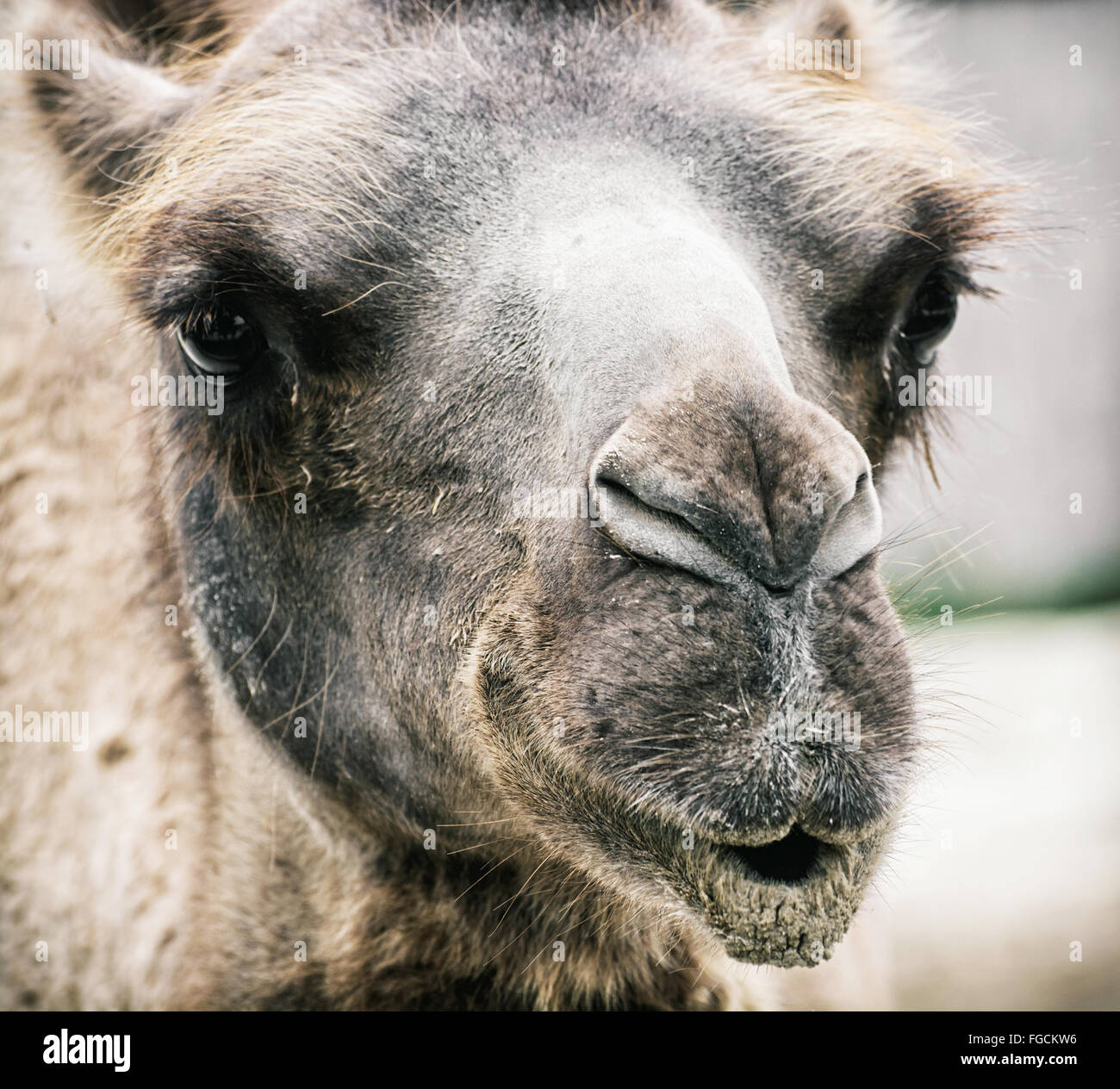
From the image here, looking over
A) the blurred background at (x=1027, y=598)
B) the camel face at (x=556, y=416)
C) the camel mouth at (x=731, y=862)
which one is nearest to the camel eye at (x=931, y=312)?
the camel face at (x=556, y=416)

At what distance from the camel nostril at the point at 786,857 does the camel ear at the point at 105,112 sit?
2.53 m

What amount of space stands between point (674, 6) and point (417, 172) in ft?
3.38

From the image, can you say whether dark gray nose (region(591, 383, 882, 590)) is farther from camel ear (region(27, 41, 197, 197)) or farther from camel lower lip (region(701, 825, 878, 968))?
camel ear (region(27, 41, 197, 197))

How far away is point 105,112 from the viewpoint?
346cm

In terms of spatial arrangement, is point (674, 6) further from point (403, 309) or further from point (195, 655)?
point (195, 655)

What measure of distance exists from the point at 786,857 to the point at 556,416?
1035 millimetres

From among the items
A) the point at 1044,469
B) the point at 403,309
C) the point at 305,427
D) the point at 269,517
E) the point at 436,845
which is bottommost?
the point at 1044,469

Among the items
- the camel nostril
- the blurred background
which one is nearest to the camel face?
the camel nostril


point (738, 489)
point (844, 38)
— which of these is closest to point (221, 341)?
point (738, 489)

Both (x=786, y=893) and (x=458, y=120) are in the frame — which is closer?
(x=786, y=893)

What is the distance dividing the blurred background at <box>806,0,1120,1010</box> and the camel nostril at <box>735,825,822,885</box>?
0.42 metres

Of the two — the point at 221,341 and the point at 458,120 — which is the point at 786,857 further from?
the point at 458,120

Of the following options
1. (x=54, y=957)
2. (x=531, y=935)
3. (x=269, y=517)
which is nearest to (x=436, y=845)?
(x=531, y=935)
